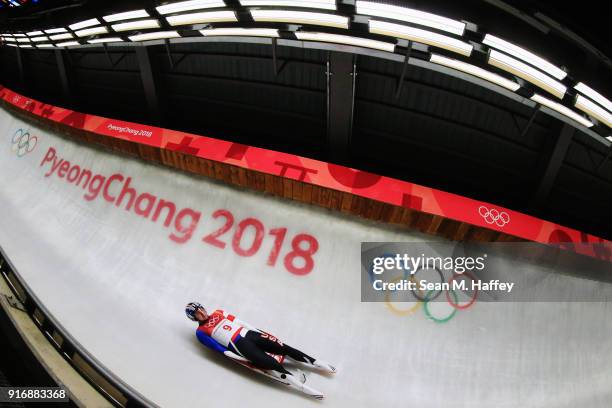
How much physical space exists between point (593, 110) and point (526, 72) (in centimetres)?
85

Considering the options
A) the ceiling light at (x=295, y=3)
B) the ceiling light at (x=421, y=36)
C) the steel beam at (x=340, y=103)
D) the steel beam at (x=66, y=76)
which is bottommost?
the ceiling light at (x=295, y=3)

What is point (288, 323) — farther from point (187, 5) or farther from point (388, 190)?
point (187, 5)

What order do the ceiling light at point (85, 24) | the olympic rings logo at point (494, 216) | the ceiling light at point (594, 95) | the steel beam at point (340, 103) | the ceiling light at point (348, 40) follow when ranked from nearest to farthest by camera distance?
the ceiling light at point (594, 95) → the ceiling light at point (348, 40) → the ceiling light at point (85, 24) → the olympic rings logo at point (494, 216) → the steel beam at point (340, 103)

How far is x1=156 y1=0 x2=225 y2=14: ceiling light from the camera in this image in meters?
2.80

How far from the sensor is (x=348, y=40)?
297 cm

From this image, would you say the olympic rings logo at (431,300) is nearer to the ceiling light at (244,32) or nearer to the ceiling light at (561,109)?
the ceiling light at (561,109)

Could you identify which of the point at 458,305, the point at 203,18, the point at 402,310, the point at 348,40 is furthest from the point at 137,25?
the point at 458,305

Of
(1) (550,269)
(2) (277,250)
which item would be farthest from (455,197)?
(2) (277,250)

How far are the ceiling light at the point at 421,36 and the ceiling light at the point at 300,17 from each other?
0.96ft

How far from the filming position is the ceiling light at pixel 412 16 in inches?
89.2

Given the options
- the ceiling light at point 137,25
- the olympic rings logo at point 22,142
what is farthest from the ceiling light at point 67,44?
the olympic rings logo at point 22,142

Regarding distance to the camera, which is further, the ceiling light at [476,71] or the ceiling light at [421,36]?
the ceiling light at [476,71]

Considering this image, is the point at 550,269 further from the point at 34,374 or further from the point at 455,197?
the point at 34,374

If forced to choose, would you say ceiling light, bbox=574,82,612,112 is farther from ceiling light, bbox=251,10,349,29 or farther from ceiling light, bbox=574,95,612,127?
ceiling light, bbox=251,10,349,29
